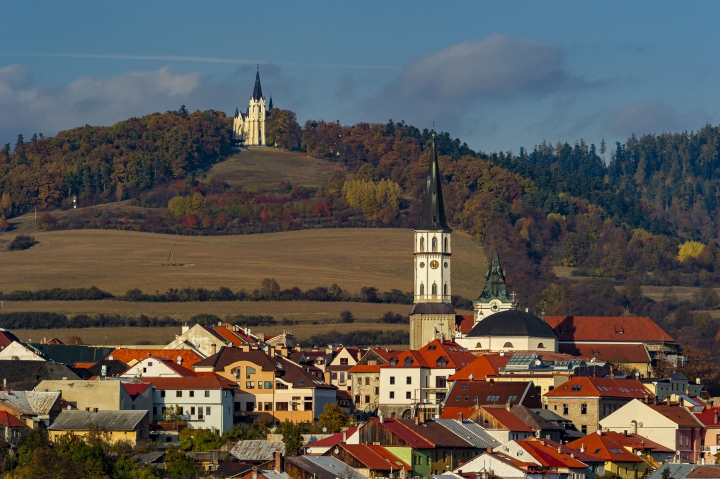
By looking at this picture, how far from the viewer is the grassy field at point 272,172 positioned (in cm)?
18925

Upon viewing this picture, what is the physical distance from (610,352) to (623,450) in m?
40.2

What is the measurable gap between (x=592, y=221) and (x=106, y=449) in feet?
408

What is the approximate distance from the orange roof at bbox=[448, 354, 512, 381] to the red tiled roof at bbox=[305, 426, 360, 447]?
19940 millimetres

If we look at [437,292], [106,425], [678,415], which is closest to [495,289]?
[437,292]

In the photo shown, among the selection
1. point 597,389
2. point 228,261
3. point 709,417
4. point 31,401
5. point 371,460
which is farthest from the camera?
point 228,261

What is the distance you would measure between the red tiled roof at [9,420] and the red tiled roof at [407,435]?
13.8 metres

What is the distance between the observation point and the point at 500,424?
236 feet

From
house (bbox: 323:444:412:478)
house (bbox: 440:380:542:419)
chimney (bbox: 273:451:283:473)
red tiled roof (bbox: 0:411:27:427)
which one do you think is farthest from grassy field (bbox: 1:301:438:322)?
chimney (bbox: 273:451:283:473)

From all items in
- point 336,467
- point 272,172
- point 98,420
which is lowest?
point 336,467

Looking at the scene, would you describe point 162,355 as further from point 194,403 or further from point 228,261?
point 228,261

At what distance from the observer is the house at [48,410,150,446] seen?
223 feet

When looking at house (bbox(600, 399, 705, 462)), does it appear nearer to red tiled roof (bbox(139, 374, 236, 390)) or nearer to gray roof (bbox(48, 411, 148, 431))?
red tiled roof (bbox(139, 374, 236, 390))

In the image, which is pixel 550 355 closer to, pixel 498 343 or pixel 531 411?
pixel 498 343

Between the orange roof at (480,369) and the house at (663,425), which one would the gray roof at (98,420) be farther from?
the orange roof at (480,369)
